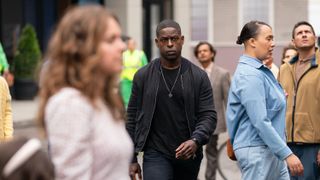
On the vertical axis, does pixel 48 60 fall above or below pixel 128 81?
above

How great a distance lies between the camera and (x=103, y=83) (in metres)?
3.93

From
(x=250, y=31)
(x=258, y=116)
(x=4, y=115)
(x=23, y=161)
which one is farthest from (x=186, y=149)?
(x=23, y=161)

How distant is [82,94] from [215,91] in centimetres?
730

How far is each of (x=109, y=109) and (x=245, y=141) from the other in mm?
2632

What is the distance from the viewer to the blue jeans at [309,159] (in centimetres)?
764

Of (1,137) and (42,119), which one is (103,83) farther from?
(1,137)

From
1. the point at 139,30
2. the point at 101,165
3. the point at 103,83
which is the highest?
the point at 103,83

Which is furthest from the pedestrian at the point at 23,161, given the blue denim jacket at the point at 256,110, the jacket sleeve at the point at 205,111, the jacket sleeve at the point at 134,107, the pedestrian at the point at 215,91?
the pedestrian at the point at 215,91

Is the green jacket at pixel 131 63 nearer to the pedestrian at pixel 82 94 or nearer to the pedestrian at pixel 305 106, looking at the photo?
the pedestrian at pixel 305 106

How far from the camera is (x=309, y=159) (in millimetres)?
7656

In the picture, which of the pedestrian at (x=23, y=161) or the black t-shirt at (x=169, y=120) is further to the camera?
the black t-shirt at (x=169, y=120)

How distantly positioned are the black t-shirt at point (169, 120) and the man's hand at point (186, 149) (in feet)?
0.53

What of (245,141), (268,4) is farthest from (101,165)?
(268,4)

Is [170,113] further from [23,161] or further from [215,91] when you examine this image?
[215,91]
